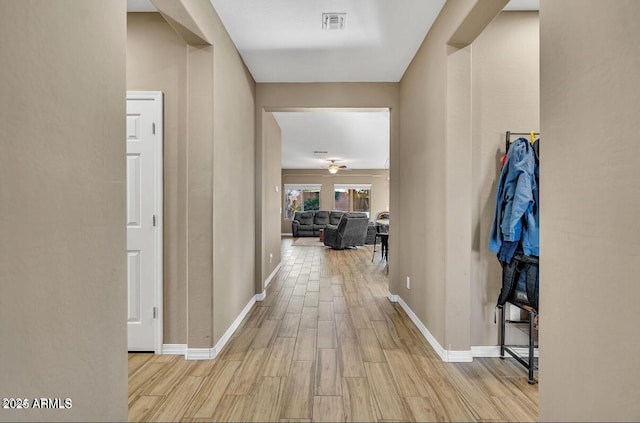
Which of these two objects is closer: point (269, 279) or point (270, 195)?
point (269, 279)

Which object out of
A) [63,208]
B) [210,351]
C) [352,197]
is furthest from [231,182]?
[352,197]

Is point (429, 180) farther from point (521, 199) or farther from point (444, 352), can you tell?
point (444, 352)

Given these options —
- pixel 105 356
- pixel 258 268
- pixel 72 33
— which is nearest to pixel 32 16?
pixel 72 33

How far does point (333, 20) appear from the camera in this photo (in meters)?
2.60

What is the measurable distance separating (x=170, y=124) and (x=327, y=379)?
2.24 m

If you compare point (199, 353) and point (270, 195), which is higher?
point (270, 195)

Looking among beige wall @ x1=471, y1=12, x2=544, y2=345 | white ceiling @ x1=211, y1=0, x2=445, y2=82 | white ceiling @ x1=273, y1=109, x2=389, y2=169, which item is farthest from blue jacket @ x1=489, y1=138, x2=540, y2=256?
white ceiling @ x1=273, y1=109, x2=389, y2=169

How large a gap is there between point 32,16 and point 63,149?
38 cm

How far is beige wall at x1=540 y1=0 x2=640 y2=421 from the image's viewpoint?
2.94 feet

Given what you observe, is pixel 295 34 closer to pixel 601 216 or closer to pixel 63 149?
pixel 63 149

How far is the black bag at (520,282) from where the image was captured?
6.69ft

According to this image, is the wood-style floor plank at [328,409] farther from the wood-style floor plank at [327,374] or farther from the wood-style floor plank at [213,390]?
the wood-style floor plank at [213,390]

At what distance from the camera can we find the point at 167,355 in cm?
249

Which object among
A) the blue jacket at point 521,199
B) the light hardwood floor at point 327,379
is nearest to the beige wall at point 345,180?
the light hardwood floor at point 327,379
